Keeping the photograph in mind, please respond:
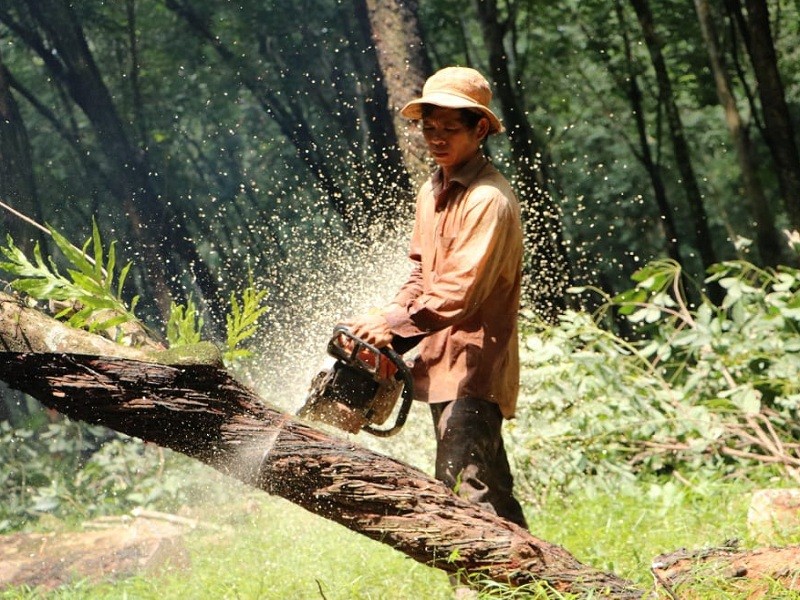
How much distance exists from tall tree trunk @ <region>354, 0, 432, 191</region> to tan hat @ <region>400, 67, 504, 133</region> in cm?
437

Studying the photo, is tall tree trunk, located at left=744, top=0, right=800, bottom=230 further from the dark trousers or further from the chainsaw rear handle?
the chainsaw rear handle

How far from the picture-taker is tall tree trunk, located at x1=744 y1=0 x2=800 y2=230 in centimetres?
1055

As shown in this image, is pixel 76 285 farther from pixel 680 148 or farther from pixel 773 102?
pixel 680 148

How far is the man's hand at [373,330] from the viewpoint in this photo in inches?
170

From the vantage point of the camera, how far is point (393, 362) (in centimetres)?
441

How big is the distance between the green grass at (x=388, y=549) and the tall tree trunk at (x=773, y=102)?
491 cm

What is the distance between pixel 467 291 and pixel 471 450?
26.3 inches

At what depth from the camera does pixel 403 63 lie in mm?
9289

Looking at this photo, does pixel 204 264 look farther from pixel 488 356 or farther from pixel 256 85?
pixel 488 356

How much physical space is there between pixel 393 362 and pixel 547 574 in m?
0.98

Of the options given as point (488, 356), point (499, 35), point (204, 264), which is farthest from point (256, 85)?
point (488, 356)

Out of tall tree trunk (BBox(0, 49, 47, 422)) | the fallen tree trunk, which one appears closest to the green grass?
the fallen tree trunk

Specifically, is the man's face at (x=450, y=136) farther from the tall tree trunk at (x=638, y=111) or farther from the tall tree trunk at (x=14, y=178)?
the tall tree trunk at (x=638, y=111)

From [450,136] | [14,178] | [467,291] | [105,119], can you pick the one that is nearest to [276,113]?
[105,119]
